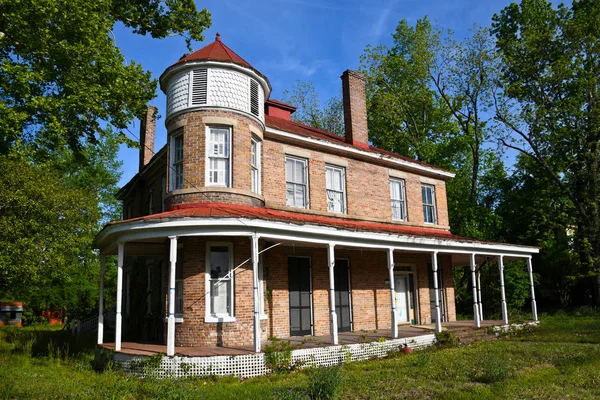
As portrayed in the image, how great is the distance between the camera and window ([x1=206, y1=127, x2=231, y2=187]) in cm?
1304

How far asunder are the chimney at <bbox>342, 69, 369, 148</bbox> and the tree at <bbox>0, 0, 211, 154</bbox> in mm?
7242

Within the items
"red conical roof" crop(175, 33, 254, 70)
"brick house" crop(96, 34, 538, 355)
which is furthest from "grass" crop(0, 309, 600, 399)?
"red conical roof" crop(175, 33, 254, 70)

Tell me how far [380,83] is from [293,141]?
815 inches

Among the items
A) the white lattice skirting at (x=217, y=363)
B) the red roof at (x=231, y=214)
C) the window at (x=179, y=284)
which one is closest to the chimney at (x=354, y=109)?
the red roof at (x=231, y=214)

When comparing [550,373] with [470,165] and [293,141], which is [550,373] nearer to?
[293,141]

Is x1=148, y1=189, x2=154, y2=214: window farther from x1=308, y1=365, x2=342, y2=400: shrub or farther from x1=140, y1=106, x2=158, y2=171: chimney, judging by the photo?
x1=308, y1=365, x2=342, y2=400: shrub

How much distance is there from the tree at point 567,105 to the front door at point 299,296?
57.3 feet

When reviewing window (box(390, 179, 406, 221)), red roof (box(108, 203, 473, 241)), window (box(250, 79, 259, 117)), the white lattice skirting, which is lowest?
the white lattice skirting

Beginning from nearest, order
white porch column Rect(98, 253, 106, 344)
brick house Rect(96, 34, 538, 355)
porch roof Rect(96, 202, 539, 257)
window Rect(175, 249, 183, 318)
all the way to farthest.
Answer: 1. porch roof Rect(96, 202, 539, 257)
2. brick house Rect(96, 34, 538, 355)
3. white porch column Rect(98, 253, 106, 344)
4. window Rect(175, 249, 183, 318)

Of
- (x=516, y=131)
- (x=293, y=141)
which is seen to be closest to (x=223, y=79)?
(x=293, y=141)

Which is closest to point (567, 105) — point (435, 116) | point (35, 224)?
point (435, 116)

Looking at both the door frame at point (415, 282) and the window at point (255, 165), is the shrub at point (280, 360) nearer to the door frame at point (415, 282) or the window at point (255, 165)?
the window at point (255, 165)

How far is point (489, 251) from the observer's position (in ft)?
56.5

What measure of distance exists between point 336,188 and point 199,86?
5.83 metres
